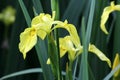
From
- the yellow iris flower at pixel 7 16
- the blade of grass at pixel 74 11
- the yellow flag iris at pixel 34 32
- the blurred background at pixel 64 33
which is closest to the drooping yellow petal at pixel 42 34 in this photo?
the yellow flag iris at pixel 34 32

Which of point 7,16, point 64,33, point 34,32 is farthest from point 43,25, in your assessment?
point 7,16

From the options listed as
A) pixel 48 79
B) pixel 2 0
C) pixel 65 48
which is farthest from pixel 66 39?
pixel 2 0

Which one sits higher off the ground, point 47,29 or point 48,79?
point 47,29

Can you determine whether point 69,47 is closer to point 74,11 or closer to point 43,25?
point 43,25

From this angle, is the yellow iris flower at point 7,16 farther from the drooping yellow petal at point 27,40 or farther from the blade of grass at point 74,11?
the drooping yellow petal at point 27,40

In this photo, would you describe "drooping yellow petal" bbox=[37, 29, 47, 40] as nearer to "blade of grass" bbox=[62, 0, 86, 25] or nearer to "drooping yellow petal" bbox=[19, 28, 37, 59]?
"drooping yellow petal" bbox=[19, 28, 37, 59]

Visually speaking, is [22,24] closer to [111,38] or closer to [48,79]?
[111,38]

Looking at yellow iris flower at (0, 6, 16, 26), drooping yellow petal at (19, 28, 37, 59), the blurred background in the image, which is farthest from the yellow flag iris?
yellow iris flower at (0, 6, 16, 26)

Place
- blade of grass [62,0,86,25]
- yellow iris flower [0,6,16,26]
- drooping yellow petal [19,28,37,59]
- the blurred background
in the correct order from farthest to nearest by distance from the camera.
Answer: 1. yellow iris flower [0,6,16,26]
2. blade of grass [62,0,86,25]
3. the blurred background
4. drooping yellow petal [19,28,37,59]
